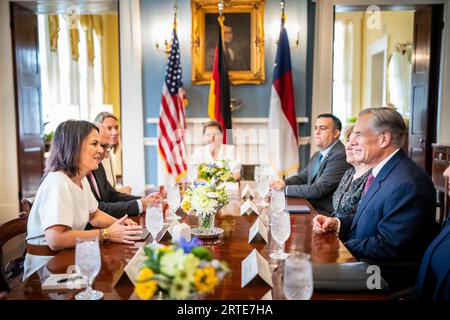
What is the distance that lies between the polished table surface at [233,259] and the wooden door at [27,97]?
3996 millimetres

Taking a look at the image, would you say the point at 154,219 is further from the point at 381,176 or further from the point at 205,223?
the point at 381,176

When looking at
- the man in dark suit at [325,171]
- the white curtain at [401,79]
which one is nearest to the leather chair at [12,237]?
the man in dark suit at [325,171]

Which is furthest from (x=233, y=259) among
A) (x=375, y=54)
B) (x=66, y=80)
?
(x=375, y=54)

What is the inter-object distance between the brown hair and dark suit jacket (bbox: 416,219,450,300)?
153cm

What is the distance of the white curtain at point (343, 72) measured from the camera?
9500 millimetres

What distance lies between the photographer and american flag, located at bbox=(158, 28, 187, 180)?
498cm

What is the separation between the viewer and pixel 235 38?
5.15 metres

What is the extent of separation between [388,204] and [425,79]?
4.27 m

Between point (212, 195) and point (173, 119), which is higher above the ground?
point (173, 119)

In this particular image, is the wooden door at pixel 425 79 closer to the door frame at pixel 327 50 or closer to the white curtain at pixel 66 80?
the door frame at pixel 327 50

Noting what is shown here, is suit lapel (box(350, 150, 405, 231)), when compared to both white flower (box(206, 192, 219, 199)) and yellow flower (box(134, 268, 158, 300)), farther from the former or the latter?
yellow flower (box(134, 268, 158, 300))

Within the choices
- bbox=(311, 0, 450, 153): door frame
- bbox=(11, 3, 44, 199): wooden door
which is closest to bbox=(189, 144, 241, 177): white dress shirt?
bbox=(311, 0, 450, 153): door frame

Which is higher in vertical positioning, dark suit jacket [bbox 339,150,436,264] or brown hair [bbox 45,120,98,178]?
brown hair [bbox 45,120,98,178]
